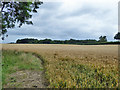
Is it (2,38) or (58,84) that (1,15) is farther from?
(58,84)

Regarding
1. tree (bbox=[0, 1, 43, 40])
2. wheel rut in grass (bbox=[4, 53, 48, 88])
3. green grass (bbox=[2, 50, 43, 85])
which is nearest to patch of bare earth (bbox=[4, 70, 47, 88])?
wheel rut in grass (bbox=[4, 53, 48, 88])

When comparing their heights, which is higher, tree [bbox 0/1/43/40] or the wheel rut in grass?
tree [bbox 0/1/43/40]

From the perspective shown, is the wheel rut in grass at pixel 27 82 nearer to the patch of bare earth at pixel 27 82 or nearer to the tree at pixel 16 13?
the patch of bare earth at pixel 27 82

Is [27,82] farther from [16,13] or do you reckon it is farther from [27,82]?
[16,13]

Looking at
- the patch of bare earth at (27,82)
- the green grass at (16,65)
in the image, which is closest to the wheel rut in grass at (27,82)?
the patch of bare earth at (27,82)

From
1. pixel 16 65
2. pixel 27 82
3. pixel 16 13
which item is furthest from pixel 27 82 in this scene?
pixel 16 13

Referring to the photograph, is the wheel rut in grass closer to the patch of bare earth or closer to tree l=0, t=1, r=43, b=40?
the patch of bare earth

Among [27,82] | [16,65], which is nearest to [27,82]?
[27,82]

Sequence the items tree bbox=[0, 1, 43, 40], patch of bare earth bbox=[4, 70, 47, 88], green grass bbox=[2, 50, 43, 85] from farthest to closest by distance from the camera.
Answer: tree bbox=[0, 1, 43, 40] → green grass bbox=[2, 50, 43, 85] → patch of bare earth bbox=[4, 70, 47, 88]

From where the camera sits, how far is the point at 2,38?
20797 millimetres

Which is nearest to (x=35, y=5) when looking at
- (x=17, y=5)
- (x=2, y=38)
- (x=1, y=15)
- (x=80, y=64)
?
(x=17, y=5)

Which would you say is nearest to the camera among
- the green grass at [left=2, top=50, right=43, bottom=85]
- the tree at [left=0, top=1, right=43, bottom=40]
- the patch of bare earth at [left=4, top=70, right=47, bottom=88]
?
the patch of bare earth at [left=4, top=70, right=47, bottom=88]

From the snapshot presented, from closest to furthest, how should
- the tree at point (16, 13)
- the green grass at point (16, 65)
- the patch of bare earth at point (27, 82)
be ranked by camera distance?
the patch of bare earth at point (27, 82) < the green grass at point (16, 65) < the tree at point (16, 13)

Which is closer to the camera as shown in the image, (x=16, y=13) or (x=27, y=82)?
(x=27, y=82)
